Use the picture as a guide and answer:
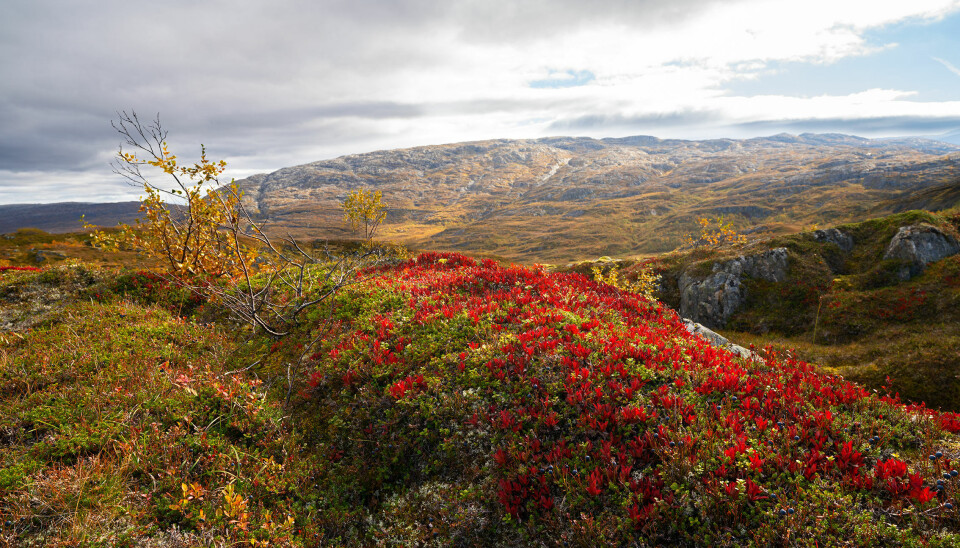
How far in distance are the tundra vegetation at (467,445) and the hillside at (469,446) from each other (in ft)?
0.14

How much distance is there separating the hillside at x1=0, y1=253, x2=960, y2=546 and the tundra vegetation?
1.7 inches

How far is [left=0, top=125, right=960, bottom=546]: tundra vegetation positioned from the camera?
521 centimetres

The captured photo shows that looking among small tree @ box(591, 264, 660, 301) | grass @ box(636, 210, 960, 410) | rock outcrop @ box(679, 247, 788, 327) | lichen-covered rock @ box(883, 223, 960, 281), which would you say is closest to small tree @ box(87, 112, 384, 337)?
small tree @ box(591, 264, 660, 301)

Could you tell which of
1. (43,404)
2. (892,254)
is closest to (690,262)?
(892,254)

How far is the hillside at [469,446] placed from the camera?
5.21 m

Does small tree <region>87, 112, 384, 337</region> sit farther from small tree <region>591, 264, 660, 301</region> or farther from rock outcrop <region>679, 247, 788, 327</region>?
rock outcrop <region>679, 247, 788, 327</region>

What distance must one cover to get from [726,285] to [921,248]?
11.2 m

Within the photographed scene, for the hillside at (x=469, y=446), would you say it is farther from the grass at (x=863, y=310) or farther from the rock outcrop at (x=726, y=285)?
the rock outcrop at (x=726, y=285)

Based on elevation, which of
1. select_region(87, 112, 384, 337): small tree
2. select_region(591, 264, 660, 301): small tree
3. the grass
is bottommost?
the grass

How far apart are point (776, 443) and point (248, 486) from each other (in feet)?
30.0

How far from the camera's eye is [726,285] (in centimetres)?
2972

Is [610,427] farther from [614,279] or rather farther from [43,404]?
[614,279]

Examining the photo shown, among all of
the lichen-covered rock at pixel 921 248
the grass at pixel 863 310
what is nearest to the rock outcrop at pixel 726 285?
the grass at pixel 863 310

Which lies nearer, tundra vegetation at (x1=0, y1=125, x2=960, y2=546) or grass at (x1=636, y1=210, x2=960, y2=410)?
tundra vegetation at (x1=0, y1=125, x2=960, y2=546)
